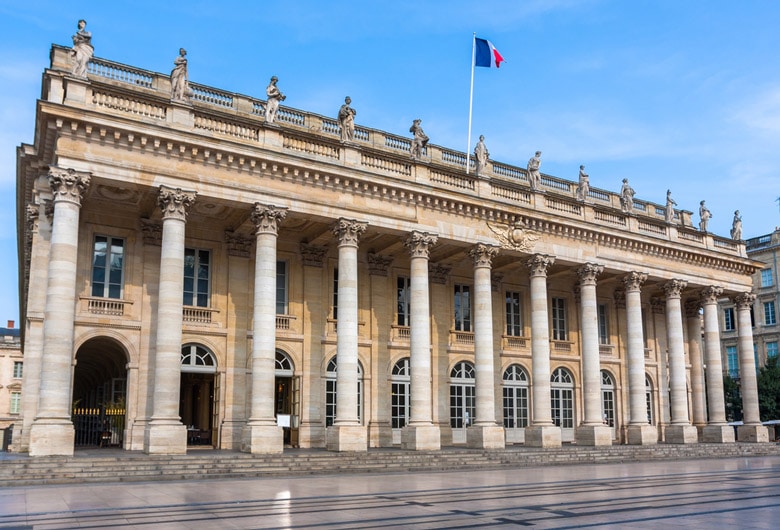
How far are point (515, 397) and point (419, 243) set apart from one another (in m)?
10.5

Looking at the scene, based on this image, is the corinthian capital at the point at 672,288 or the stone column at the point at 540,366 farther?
the corinthian capital at the point at 672,288

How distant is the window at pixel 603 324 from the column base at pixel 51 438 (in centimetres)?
2610

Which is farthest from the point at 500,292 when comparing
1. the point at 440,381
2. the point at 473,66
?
the point at 473,66

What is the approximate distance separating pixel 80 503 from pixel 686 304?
118 feet

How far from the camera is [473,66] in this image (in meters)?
31.9

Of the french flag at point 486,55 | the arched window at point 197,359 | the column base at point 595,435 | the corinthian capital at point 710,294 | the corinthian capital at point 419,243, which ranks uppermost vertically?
the french flag at point 486,55

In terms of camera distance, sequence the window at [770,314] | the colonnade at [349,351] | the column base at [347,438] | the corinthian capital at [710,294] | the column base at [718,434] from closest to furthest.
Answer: the colonnade at [349,351]
the column base at [347,438]
the column base at [718,434]
the corinthian capital at [710,294]
the window at [770,314]

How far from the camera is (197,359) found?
26.1m

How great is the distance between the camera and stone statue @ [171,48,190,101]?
23375mm

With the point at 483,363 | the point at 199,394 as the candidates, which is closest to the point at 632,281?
the point at 483,363

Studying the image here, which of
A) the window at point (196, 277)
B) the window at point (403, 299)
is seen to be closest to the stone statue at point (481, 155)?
the window at point (403, 299)

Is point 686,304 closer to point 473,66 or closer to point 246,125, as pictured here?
point 473,66

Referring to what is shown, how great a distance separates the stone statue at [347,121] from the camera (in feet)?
87.0

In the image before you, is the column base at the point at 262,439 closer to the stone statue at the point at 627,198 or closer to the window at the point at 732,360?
the stone statue at the point at 627,198
